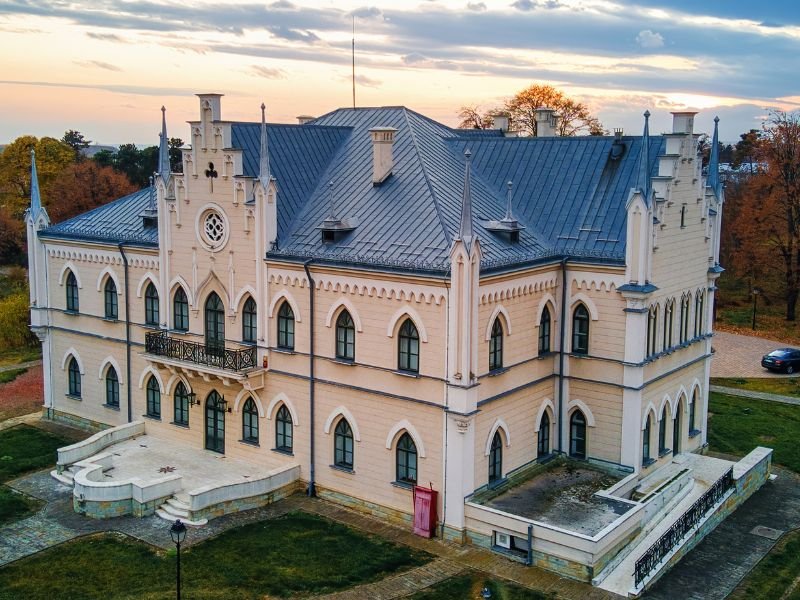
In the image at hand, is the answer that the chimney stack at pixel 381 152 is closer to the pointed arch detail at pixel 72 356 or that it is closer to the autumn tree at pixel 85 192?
the pointed arch detail at pixel 72 356

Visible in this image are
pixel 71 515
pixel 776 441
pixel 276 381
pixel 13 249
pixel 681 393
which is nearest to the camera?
pixel 71 515

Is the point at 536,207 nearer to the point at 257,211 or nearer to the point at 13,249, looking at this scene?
the point at 257,211

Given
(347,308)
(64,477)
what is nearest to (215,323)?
(347,308)

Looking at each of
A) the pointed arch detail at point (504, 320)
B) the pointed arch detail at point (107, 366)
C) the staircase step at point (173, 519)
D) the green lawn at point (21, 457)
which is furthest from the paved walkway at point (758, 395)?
the green lawn at point (21, 457)

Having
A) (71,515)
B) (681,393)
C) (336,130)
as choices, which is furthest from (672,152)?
(71,515)

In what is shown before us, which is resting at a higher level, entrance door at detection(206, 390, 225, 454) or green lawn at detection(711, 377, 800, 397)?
entrance door at detection(206, 390, 225, 454)

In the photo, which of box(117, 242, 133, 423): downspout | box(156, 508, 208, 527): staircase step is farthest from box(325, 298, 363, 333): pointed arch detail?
box(117, 242, 133, 423): downspout

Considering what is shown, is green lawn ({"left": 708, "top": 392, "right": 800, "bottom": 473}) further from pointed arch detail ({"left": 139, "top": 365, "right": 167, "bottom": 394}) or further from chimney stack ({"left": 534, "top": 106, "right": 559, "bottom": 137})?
pointed arch detail ({"left": 139, "top": 365, "right": 167, "bottom": 394})
